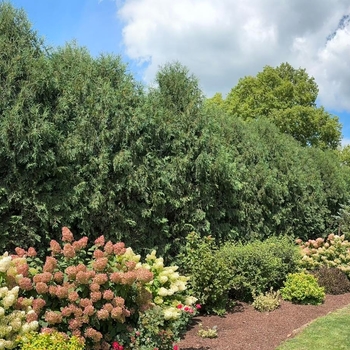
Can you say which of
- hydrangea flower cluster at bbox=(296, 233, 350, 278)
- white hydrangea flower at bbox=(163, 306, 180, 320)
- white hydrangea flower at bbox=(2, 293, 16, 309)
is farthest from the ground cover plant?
hydrangea flower cluster at bbox=(296, 233, 350, 278)

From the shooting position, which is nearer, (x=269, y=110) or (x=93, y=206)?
(x=93, y=206)

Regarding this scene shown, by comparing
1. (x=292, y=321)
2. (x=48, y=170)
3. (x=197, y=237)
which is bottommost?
(x=292, y=321)

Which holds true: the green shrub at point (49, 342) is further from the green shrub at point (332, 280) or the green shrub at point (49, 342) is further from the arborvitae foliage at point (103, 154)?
the green shrub at point (332, 280)

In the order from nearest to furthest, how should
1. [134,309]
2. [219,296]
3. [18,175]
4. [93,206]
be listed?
[134,309] → [18,175] → [93,206] → [219,296]

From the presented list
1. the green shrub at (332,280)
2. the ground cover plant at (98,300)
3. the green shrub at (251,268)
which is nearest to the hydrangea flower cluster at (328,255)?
the green shrub at (332,280)

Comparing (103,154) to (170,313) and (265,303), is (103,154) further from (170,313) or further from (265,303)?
(265,303)

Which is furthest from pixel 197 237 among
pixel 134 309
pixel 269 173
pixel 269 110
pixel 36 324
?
pixel 269 110

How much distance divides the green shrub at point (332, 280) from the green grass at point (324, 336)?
198 centimetres

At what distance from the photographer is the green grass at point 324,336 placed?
5270mm

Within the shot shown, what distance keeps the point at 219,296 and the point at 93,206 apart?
2415mm

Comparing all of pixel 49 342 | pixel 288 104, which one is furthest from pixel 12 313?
pixel 288 104

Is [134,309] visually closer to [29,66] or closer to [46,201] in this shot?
[46,201]

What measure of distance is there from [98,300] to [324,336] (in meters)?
3.20

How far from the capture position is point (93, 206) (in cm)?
610
